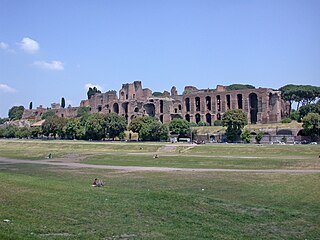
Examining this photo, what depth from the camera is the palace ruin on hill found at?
304 ft

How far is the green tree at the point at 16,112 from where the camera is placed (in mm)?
166212

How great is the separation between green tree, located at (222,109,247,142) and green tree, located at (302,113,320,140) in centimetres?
1051

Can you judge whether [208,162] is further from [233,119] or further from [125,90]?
[125,90]

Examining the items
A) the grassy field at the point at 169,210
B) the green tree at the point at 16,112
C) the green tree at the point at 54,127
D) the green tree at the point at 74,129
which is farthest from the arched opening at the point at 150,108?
the grassy field at the point at 169,210

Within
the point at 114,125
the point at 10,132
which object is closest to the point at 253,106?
the point at 114,125

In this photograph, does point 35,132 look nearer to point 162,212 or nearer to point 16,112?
point 16,112

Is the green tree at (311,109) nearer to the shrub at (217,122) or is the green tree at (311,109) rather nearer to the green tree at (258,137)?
the shrub at (217,122)

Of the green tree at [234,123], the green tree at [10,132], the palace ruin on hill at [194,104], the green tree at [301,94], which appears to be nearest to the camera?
the green tree at [234,123]

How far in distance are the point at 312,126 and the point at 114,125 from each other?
38.3 metres

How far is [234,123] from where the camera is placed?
233 ft

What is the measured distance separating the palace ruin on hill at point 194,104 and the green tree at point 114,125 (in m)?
21.7

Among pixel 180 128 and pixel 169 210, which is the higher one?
pixel 180 128

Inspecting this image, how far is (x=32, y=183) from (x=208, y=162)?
20.8 meters

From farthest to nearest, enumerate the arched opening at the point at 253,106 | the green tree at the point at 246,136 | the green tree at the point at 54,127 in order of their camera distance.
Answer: the arched opening at the point at 253,106 < the green tree at the point at 54,127 < the green tree at the point at 246,136
